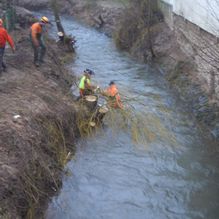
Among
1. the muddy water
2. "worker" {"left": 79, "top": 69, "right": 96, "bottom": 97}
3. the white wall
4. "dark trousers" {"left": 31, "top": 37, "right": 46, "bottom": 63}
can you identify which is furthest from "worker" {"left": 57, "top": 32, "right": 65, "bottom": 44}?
"worker" {"left": 79, "top": 69, "right": 96, "bottom": 97}

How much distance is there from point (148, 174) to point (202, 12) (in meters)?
8.25

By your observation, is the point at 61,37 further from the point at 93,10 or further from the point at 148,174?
the point at 148,174

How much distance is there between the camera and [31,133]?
12195 millimetres

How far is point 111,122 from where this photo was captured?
16.3 m

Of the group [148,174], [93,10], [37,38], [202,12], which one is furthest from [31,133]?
[93,10]

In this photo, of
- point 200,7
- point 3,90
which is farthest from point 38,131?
point 200,7

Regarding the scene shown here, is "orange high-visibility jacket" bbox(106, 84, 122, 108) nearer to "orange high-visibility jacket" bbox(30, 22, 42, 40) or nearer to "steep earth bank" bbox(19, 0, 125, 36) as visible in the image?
"orange high-visibility jacket" bbox(30, 22, 42, 40)

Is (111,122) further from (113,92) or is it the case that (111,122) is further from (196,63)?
(196,63)

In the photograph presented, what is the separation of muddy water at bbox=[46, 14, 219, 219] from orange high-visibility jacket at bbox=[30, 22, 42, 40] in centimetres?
449

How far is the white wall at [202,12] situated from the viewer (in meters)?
17.0

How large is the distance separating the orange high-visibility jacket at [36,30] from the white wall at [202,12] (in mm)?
6410

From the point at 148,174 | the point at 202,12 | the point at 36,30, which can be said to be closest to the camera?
the point at 148,174

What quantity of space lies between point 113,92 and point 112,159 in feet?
9.88

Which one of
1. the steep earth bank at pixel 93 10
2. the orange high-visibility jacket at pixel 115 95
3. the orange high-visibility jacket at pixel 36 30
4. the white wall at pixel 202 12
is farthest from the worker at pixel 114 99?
the steep earth bank at pixel 93 10
